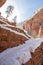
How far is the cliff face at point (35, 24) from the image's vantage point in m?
61.5

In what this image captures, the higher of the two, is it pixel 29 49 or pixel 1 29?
pixel 1 29

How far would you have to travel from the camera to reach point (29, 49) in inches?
819

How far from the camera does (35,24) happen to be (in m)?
62.6

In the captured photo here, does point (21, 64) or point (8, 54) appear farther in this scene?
point (8, 54)

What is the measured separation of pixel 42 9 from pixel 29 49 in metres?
46.7

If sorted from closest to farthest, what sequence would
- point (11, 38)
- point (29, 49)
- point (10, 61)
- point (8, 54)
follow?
point (10, 61), point (8, 54), point (29, 49), point (11, 38)

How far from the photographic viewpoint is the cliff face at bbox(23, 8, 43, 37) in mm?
61544

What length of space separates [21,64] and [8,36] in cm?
619

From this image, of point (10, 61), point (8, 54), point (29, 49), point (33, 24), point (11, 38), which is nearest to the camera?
point (10, 61)

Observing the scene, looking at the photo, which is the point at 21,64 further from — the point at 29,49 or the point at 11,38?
the point at 11,38

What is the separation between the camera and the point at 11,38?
22.5 meters

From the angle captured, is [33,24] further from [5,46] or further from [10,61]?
[10,61]

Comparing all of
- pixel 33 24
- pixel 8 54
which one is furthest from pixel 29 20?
pixel 8 54

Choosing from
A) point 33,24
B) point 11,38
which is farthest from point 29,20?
point 11,38
